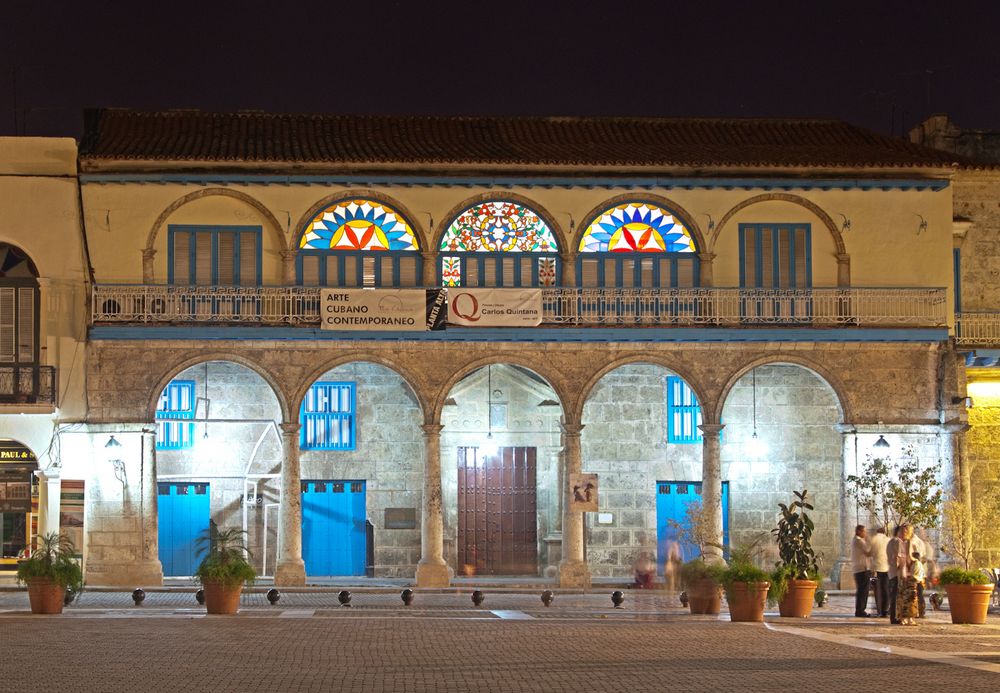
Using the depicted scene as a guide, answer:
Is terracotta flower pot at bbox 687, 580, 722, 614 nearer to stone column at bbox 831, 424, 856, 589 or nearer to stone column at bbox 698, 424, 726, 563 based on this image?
stone column at bbox 698, 424, 726, 563

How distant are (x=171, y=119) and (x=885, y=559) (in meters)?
19.1

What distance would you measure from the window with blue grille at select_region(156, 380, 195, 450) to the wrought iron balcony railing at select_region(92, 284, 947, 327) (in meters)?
2.70

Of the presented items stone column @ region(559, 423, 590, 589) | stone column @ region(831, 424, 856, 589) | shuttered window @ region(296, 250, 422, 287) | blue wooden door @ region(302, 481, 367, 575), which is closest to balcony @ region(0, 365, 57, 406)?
shuttered window @ region(296, 250, 422, 287)

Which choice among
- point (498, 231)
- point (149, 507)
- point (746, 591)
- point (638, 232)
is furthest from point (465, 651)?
point (638, 232)

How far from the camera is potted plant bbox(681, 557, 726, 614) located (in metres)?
24.1

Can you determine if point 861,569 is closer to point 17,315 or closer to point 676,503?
point 676,503

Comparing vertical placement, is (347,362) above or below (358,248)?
below

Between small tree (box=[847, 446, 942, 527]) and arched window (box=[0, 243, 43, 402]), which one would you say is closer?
small tree (box=[847, 446, 942, 527])

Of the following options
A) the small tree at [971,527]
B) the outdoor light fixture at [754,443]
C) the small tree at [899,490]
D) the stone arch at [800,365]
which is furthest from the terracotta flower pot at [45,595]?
the outdoor light fixture at [754,443]

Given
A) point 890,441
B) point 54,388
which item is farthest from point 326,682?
point 890,441

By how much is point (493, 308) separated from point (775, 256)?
19.8 ft

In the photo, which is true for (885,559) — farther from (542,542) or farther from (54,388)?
(54,388)

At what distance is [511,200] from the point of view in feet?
108

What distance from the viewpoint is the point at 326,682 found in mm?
15469
